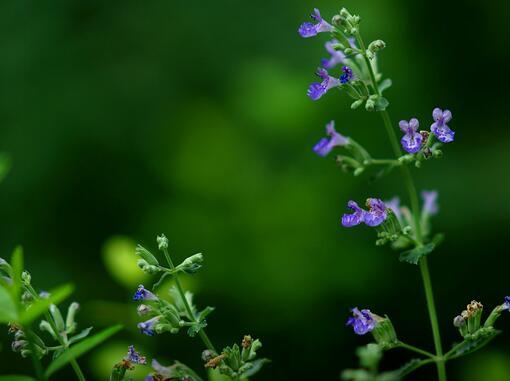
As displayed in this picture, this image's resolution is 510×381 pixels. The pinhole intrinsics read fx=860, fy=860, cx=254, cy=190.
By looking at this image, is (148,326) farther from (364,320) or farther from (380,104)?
(380,104)

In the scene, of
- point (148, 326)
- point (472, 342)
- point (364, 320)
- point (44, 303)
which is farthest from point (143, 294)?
point (472, 342)

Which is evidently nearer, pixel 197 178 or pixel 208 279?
pixel 208 279

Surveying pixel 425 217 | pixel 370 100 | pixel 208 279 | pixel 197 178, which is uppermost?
pixel 370 100

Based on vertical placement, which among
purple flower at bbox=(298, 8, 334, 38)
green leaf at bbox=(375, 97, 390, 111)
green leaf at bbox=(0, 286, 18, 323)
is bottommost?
green leaf at bbox=(0, 286, 18, 323)

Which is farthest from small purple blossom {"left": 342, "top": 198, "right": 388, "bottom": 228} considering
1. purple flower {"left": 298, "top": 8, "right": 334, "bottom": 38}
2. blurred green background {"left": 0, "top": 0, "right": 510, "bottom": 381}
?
blurred green background {"left": 0, "top": 0, "right": 510, "bottom": 381}

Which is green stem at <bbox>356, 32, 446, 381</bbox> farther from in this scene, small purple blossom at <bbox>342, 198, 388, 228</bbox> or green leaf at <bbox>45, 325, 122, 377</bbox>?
green leaf at <bbox>45, 325, 122, 377</bbox>

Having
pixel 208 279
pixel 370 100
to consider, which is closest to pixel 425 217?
pixel 370 100

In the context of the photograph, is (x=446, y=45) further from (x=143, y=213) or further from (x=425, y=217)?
(x=425, y=217)
